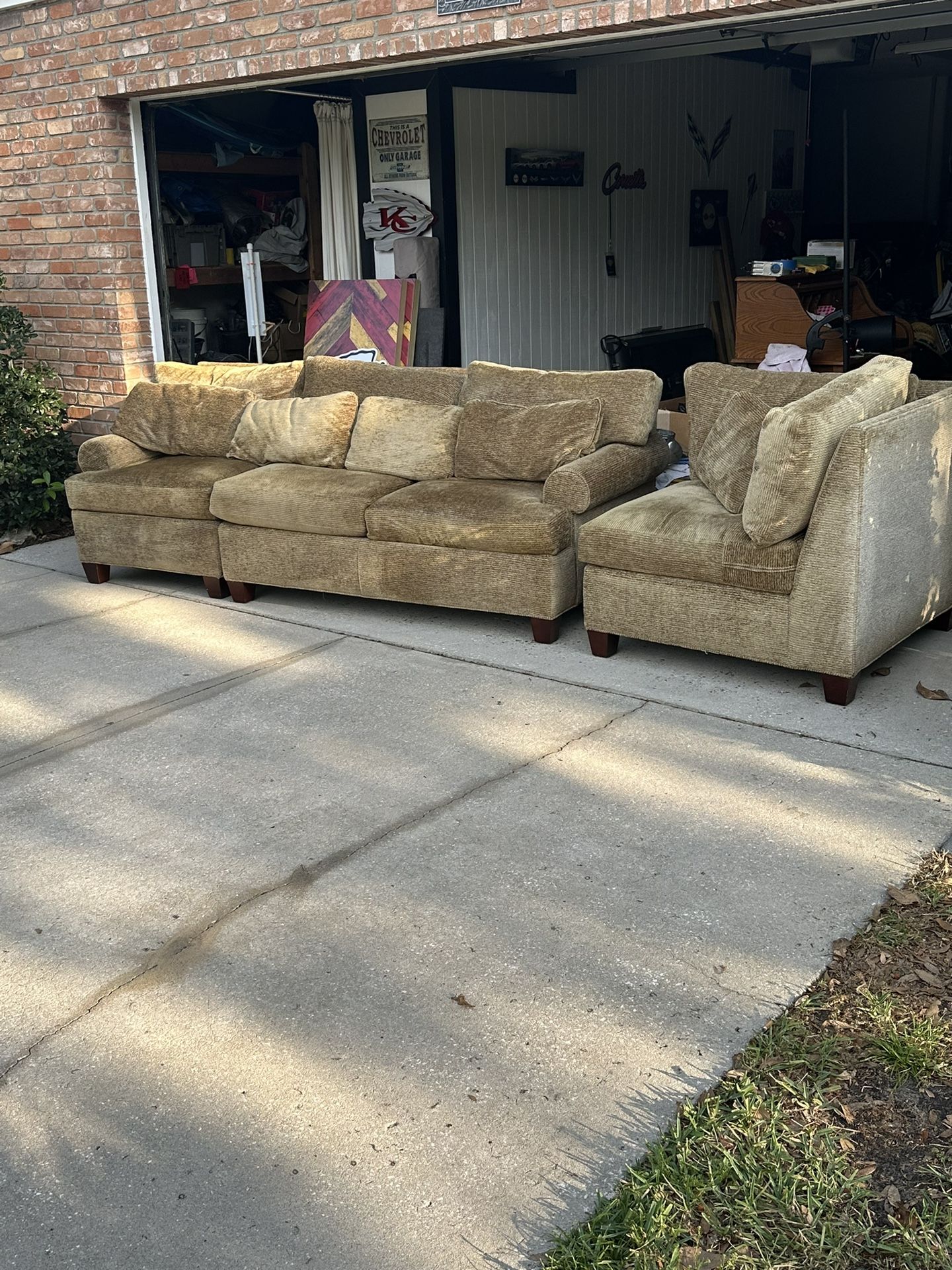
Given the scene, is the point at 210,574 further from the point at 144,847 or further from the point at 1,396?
the point at 144,847

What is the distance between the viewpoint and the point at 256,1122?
223cm

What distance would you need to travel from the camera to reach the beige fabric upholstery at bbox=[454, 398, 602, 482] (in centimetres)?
498

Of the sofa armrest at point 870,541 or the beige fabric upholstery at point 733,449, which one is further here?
the beige fabric upholstery at point 733,449

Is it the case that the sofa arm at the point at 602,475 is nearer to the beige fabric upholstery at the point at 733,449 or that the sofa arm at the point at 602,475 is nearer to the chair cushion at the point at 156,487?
the beige fabric upholstery at the point at 733,449

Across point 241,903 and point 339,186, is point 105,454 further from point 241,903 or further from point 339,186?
point 241,903

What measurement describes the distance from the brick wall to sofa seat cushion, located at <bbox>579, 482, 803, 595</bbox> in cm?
221

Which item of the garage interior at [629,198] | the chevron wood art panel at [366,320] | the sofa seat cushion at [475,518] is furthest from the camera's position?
the garage interior at [629,198]

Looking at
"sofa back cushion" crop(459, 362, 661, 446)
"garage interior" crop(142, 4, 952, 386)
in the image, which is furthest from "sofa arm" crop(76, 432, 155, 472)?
"sofa back cushion" crop(459, 362, 661, 446)

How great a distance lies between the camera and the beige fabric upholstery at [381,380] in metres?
5.55

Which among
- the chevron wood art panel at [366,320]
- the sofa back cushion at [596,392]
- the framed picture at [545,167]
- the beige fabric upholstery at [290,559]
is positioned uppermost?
the framed picture at [545,167]

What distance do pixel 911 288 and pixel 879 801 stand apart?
8.22 meters

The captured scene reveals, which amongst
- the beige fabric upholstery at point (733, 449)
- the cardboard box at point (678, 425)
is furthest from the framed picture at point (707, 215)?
the beige fabric upholstery at point (733, 449)

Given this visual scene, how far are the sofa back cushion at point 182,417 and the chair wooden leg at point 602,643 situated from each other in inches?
88.8

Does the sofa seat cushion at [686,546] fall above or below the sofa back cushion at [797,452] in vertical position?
below
